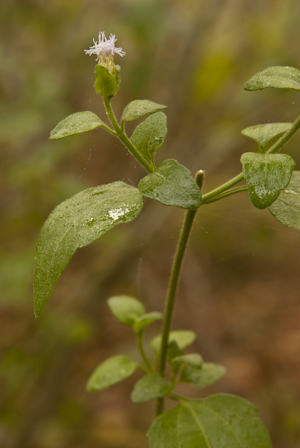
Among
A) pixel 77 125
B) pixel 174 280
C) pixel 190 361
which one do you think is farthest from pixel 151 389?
pixel 77 125

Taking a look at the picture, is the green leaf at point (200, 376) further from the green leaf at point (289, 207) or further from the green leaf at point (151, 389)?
the green leaf at point (289, 207)

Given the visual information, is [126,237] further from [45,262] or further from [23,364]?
[45,262]

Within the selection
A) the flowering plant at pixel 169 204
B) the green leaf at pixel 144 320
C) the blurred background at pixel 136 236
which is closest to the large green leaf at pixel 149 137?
the flowering plant at pixel 169 204

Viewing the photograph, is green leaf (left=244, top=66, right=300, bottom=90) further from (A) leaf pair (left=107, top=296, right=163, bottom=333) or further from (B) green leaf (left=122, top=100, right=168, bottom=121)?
(A) leaf pair (left=107, top=296, right=163, bottom=333)

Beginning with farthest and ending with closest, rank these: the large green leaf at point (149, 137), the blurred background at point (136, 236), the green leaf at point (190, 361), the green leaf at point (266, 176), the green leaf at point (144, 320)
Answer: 1. the blurred background at point (136, 236)
2. the green leaf at point (144, 320)
3. the green leaf at point (190, 361)
4. the large green leaf at point (149, 137)
5. the green leaf at point (266, 176)

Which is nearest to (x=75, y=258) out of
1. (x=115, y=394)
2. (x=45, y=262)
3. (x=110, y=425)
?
(x=115, y=394)

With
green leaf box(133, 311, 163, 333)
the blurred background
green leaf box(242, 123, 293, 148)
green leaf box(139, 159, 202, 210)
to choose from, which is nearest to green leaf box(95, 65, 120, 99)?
green leaf box(139, 159, 202, 210)

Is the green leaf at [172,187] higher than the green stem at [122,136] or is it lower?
lower
